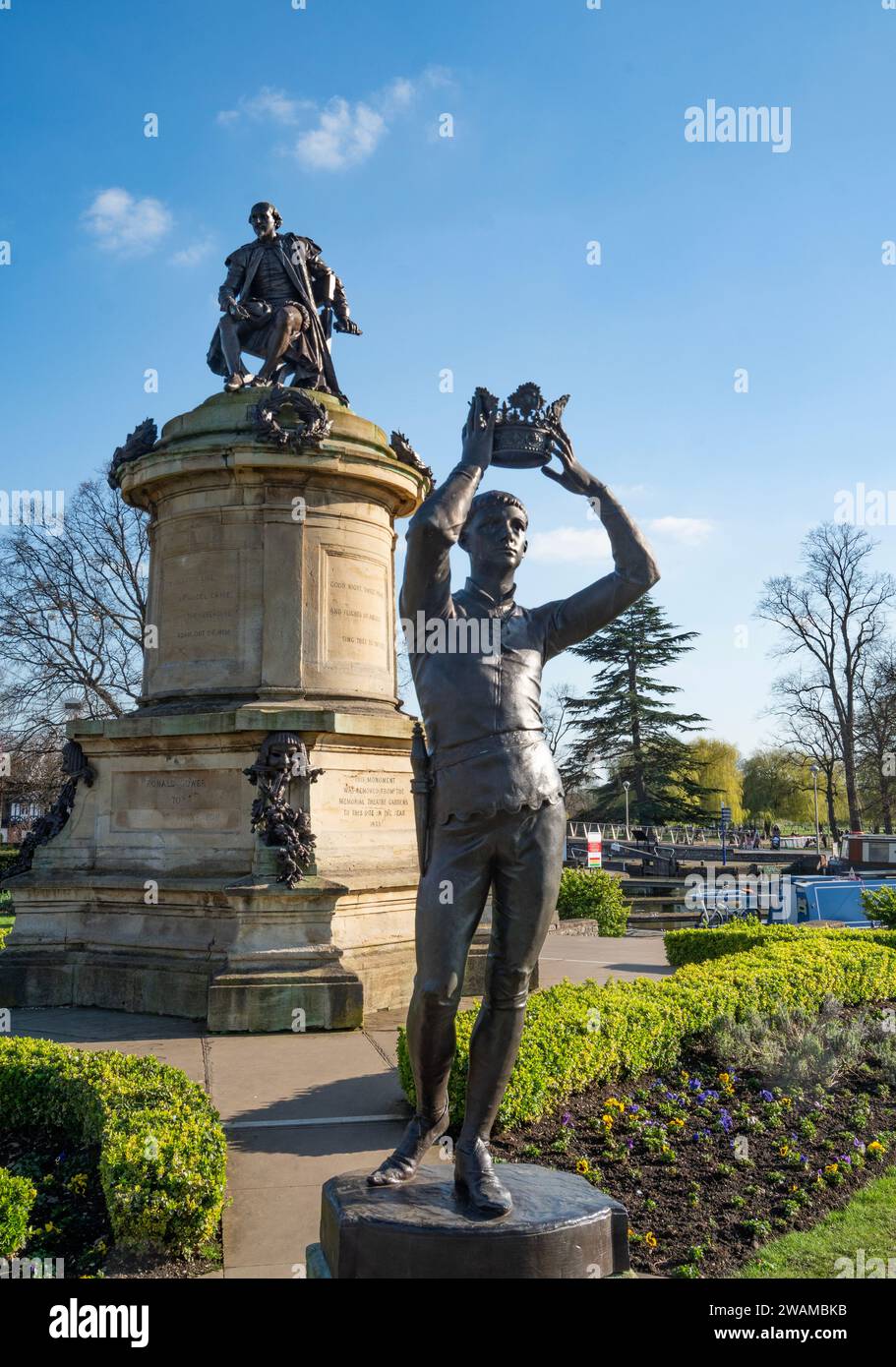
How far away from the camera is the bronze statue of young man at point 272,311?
12.2m

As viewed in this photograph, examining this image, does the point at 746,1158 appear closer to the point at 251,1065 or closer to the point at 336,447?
the point at 251,1065

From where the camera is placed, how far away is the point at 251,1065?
8031 millimetres

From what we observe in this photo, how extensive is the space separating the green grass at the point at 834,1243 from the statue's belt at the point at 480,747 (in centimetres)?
251

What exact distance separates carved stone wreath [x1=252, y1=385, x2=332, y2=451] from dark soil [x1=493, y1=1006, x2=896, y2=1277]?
6.99 m

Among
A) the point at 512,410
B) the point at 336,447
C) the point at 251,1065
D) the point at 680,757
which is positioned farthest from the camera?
the point at 680,757

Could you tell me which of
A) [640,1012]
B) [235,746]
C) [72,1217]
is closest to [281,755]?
[235,746]

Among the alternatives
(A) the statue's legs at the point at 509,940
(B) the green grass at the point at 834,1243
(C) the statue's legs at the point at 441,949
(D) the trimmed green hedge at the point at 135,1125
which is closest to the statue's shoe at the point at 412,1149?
(C) the statue's legs at the point at 441,949

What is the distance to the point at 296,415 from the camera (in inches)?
448

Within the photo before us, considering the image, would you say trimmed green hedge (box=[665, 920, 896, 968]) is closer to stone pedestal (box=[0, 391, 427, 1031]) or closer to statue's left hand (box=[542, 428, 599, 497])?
stone pedestal (box=[0, 391, 427, 1031])
